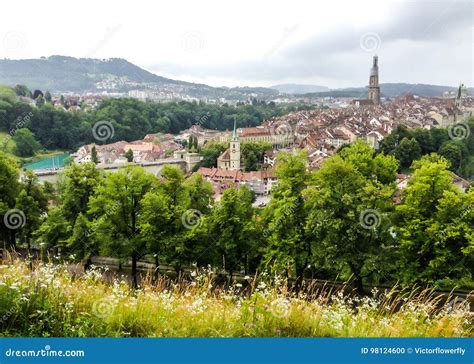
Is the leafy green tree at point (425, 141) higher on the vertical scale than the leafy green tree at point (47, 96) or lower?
lower

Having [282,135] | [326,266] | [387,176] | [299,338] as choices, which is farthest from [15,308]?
[282,135]

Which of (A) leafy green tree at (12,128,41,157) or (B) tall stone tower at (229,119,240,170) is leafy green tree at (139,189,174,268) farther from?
(A) leafy green tree at (12,128,41,157)

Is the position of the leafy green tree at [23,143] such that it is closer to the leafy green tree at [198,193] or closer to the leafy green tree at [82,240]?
the leafy green tree at [82,240]

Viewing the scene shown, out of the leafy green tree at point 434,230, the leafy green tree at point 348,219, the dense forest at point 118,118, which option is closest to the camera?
the leafy green tree at point 434,230

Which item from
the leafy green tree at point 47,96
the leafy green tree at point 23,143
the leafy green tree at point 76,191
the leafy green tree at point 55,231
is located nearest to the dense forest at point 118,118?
the leafy green tree at point 23,143

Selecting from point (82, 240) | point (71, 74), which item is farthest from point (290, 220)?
point (71, 74)

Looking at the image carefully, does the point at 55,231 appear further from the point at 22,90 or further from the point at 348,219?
the point at 22,90
